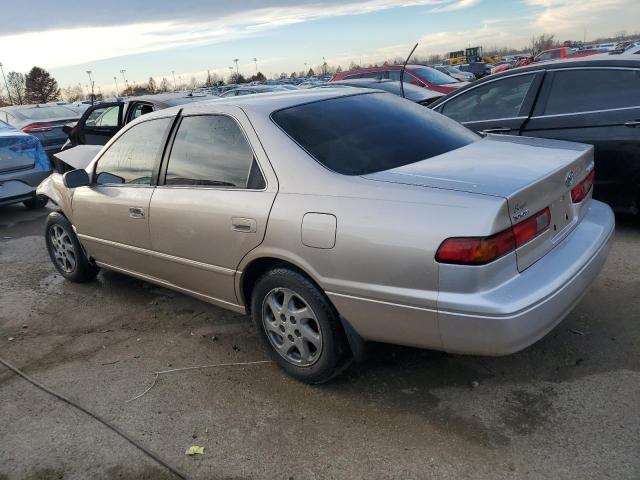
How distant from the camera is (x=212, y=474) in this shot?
257 cm

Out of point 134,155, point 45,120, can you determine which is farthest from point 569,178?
point 45,120

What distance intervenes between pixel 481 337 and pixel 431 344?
255 millimetres

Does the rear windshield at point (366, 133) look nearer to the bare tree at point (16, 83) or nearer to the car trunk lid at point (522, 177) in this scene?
the car trunk lid at point (522, 177)

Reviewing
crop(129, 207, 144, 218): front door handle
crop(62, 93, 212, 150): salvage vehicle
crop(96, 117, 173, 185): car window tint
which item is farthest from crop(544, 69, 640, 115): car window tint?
crop(62, 93, 212, 150): salvage vehicle

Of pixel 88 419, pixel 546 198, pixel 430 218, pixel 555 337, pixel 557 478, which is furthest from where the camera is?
pixel 555 337

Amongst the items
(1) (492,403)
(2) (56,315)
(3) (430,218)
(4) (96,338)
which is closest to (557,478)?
(1) (492,403)

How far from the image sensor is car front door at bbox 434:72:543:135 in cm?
543

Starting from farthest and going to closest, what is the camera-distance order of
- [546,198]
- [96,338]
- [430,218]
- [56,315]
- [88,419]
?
[56,315]
[96,338]
[88,419]
[546,198]
[430,218]

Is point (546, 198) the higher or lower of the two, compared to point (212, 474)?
higher

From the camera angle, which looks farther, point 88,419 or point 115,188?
point 115,188

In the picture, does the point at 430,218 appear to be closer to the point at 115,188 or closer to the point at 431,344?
the point at 431,344

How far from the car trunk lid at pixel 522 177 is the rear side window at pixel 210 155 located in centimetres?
87

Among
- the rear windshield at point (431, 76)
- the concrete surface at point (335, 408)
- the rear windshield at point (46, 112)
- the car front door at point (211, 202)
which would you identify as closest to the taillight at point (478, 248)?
the concrete surface at point (335, 408)

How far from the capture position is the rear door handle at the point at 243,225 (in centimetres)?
312
